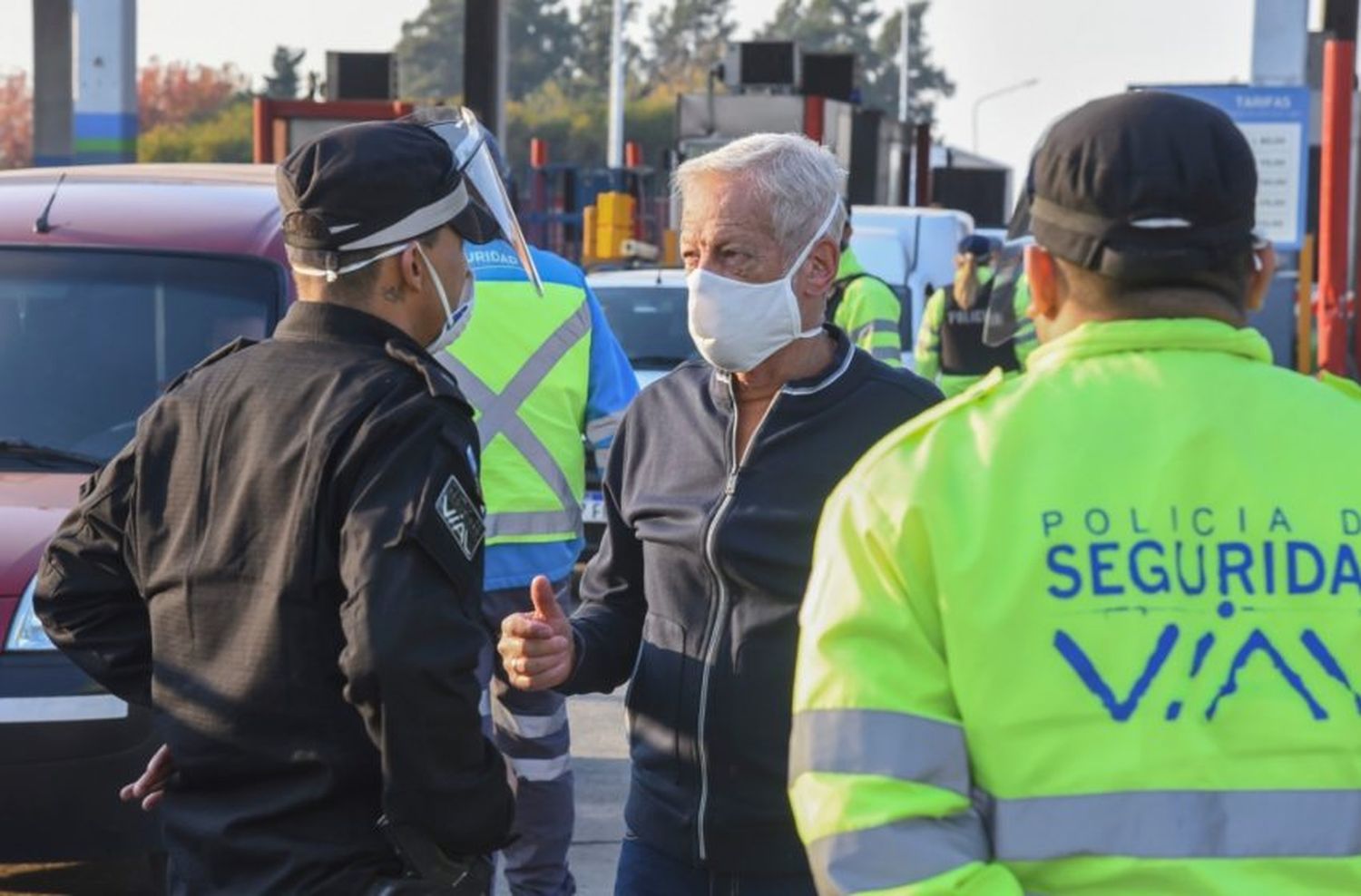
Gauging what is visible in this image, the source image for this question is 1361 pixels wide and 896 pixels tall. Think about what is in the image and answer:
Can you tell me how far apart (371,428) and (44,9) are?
83.2 ft

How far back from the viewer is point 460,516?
3193mm

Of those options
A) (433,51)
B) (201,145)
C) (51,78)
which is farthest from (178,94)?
(51,78)

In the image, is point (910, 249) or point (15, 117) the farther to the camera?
point (15, 117)

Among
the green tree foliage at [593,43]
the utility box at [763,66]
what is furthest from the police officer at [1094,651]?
the green tree foliage at [593,43]

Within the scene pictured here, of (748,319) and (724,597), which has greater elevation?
(748,319)

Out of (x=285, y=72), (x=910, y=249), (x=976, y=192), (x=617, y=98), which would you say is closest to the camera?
(x=910, y=249)

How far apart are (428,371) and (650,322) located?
10623mm

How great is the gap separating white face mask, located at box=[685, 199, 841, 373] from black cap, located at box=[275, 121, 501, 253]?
63 centimetres

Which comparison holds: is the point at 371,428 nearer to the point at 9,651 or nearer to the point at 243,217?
the point at 9,651

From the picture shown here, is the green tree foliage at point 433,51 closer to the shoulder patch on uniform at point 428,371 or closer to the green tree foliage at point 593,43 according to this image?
the green tree foliage at point 593,43

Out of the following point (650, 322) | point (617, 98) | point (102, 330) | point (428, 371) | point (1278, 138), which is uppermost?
point (617, 98)

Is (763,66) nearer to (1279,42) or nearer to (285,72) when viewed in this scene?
(1279,42)

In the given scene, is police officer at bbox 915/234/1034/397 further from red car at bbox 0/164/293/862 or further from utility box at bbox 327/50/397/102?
utility box at bbox 327/50/397/102

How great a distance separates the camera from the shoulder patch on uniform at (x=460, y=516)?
3154 millimetres
